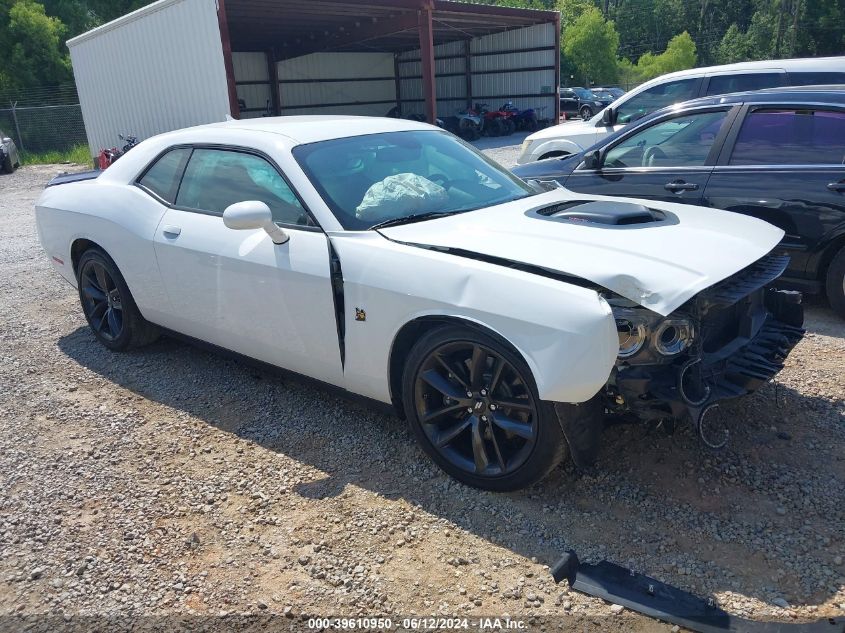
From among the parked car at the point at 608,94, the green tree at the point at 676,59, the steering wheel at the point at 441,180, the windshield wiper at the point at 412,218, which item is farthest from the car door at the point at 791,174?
the green tree at the point at 676,59

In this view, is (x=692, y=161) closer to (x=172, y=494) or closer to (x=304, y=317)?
(x=304, y=317)

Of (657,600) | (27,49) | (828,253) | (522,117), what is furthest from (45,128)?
(657,600)

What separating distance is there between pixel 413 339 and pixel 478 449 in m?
0.58

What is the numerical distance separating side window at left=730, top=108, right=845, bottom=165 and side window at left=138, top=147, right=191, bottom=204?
395 cm

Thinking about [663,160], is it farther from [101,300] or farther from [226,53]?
[226,53]

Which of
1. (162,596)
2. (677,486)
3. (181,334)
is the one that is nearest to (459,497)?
(677,486)

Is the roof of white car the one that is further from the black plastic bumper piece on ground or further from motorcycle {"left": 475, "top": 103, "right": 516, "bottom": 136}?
motorcycle {"left": 475, "top": 103, "right": 516, "bottom": 136}

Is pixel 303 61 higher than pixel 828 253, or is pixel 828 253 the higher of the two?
pixel 303 61

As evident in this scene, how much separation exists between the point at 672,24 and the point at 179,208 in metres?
80.9

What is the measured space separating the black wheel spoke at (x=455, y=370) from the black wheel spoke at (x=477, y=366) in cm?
4

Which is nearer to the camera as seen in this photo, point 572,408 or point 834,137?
point 572,408

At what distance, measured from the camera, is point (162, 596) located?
266cm

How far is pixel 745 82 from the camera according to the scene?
796 centimetres

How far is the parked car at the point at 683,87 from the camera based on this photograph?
7.58 metres
